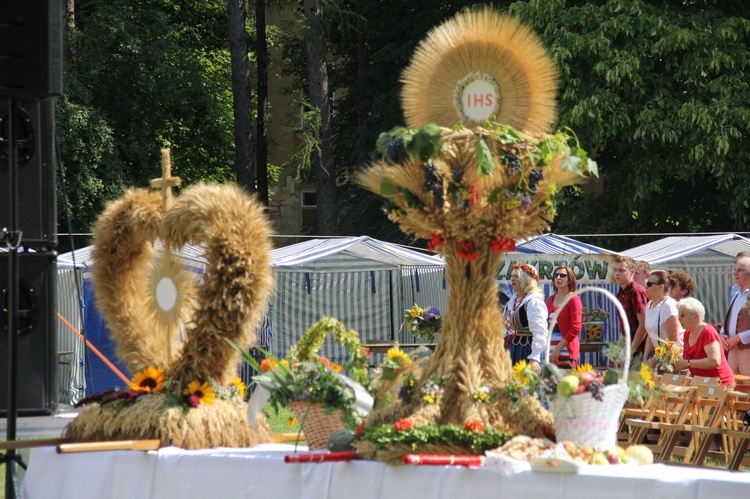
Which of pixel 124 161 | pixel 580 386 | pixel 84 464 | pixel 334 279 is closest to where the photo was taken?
pixel 580 386

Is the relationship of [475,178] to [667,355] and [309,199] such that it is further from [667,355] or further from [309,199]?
[309,199]

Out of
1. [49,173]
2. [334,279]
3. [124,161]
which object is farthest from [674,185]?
[49,173]

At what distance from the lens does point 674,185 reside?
75.5 ft

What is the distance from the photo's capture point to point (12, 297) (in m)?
5.71

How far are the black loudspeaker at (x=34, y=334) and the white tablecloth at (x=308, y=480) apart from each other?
498 mm

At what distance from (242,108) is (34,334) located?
21729mm

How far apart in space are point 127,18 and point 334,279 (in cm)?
1225

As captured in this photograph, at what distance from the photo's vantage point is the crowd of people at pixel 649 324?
866 cm

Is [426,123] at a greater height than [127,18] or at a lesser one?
lesser

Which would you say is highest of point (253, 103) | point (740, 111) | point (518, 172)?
point (253, 103)

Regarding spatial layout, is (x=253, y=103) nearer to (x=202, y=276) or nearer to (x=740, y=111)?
(x=740, y=111)

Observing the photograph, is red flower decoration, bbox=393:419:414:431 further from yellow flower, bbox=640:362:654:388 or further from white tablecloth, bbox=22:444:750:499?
yellow flower, bbox=640:362:654:388

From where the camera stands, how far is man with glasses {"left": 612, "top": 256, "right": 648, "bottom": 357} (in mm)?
9766

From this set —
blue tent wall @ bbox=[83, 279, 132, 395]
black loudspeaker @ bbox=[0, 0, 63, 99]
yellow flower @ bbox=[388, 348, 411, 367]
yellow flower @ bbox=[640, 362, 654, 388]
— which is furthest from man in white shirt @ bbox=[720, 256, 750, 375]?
blue tent wall @ bbox=[83, 279, 132, 395]
